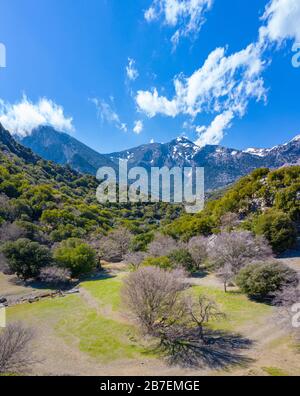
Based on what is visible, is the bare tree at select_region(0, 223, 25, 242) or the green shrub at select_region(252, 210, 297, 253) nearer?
the green shrub at select_region(252, 210, 297, 253)

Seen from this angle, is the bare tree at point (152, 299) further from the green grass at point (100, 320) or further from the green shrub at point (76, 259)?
the green shrub at point (76, 259)

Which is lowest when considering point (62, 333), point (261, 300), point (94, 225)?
point (62, 333)

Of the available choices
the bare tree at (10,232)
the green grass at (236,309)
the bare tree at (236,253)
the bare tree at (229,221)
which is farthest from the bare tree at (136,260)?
the bare tree at (10,232)

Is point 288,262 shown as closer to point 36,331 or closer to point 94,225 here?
point 36,331

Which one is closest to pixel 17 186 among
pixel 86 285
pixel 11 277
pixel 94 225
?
pixel 94 225

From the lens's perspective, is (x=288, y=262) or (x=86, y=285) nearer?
(x=288, y=262)

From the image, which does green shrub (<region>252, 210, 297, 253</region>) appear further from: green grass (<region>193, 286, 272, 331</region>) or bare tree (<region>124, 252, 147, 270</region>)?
bare tree (<region>124, 252, 147, 270</region>)

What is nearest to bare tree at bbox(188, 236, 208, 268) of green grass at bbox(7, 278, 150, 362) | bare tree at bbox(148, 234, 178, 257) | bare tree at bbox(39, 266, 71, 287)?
bare tree at bbox(148, 234, 178, 257)
